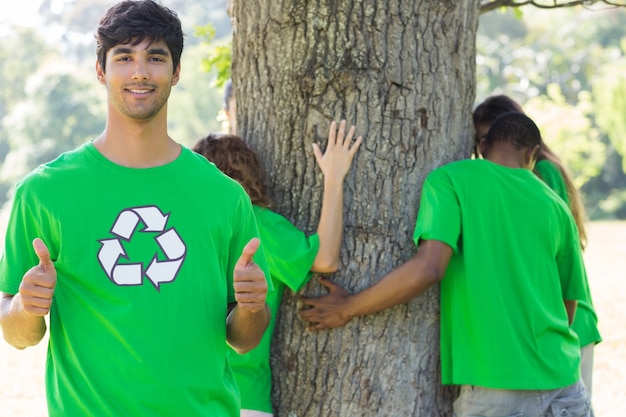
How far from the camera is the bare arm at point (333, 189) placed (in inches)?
142

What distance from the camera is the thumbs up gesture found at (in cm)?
231

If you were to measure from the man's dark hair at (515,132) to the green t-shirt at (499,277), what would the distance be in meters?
0.14

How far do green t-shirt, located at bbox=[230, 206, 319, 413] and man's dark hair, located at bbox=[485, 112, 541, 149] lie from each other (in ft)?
2.73

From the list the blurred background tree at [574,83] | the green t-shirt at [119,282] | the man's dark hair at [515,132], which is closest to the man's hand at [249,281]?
the green t-shirt at [119,282]

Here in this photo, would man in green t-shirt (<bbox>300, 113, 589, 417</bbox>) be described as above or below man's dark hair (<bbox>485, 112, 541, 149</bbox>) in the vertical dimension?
below

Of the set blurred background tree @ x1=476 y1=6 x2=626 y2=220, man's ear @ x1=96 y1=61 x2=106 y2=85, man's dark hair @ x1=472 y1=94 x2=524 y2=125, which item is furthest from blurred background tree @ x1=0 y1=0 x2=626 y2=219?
man's ear @ x1=96 y1=61 x2=106 y2=85

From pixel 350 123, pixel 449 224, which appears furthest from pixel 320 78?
pixel 449 224

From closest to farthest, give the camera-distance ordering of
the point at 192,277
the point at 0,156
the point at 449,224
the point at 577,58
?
the point at 192,277
the point at 449,224
the point at 577,58
the point at 0,156

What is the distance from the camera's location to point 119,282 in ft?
8.14

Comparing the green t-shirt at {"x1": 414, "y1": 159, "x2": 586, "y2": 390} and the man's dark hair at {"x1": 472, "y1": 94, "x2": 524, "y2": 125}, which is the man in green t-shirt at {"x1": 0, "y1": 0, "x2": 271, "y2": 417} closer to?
the green t-shirt at {"x1": 414, "y1": 159, "x2": 586, "y2": 390}

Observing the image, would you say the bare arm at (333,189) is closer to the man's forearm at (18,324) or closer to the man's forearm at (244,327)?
the man's forearm at (244,327)

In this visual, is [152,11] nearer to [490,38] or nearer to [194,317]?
[194,317]

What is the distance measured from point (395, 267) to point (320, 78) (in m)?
0.78

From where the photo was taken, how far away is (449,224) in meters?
3.55
